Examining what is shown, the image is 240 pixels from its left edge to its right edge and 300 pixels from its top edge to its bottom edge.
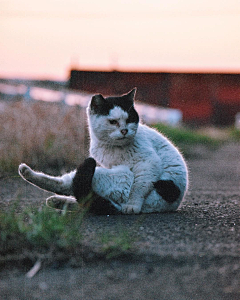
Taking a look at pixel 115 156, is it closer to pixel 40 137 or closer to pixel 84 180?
pixel 84 180

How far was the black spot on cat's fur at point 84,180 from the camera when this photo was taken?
3145mm

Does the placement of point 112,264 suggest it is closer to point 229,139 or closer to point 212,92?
point 229,139

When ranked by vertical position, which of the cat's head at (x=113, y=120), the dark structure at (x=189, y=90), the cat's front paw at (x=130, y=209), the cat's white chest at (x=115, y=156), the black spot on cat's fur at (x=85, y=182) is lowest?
the dark structure at (x=189, y=90)

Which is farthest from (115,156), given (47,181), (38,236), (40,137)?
(40,137)

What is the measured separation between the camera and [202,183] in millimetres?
5848

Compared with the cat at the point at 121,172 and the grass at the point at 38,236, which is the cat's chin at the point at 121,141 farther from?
the grass at the point at 38,236

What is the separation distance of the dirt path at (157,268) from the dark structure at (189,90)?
2242 centimetres

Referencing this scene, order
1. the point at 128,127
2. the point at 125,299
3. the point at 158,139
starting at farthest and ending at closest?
the point at 158,139 < the point at 128,127 < the point at 125,299

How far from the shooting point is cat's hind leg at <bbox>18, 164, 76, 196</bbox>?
3252 millimetres

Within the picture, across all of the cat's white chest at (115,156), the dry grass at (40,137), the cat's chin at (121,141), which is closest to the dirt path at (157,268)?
the cat's white chest at (115,156)

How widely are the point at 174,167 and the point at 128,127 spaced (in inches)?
19.2

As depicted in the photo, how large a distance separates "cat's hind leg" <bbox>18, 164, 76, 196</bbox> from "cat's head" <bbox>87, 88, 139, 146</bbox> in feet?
1.28

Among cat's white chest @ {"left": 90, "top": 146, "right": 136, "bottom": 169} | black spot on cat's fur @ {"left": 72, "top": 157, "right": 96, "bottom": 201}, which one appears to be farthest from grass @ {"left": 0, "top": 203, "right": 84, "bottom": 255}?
cat's white chest @ {"left": 90, "top": 146, "right": 136, "bottom": 169}

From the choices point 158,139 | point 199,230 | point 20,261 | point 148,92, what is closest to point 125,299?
point 20,261
